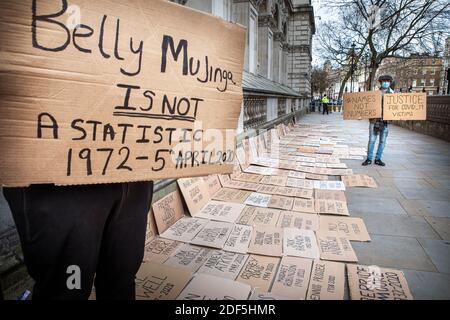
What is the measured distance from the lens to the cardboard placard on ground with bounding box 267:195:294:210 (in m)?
4.26

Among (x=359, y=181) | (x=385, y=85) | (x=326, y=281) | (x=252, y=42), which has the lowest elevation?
(x=326, y=281)

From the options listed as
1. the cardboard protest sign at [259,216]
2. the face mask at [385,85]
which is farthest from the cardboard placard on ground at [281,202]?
the face mask at [385,85]

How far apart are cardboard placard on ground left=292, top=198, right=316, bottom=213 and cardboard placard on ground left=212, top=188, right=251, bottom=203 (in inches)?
27.4

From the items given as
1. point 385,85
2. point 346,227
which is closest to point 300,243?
point 346,227

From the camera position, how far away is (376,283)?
2537mm

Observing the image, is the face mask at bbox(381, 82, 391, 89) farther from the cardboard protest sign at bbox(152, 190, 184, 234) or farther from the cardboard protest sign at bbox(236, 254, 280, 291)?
the cardboard protest sign at bbox(236, 254, 280, 291)

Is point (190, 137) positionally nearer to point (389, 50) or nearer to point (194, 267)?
point (194, 267)

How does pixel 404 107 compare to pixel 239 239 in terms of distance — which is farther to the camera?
pixel 404 107

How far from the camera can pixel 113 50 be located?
131cm

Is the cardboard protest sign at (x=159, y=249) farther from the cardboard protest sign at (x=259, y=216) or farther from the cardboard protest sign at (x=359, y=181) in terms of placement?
the cardboard protest sign at (x=359, y=181)

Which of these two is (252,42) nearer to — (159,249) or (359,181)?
(359,181)

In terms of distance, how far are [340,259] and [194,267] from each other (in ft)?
4.25

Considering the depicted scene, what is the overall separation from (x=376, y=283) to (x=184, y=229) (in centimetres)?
189

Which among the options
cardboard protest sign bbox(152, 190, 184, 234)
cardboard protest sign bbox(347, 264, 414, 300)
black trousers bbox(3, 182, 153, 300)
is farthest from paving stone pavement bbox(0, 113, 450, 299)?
cardboard protest sign bbox(152, 190, 184, 234)
